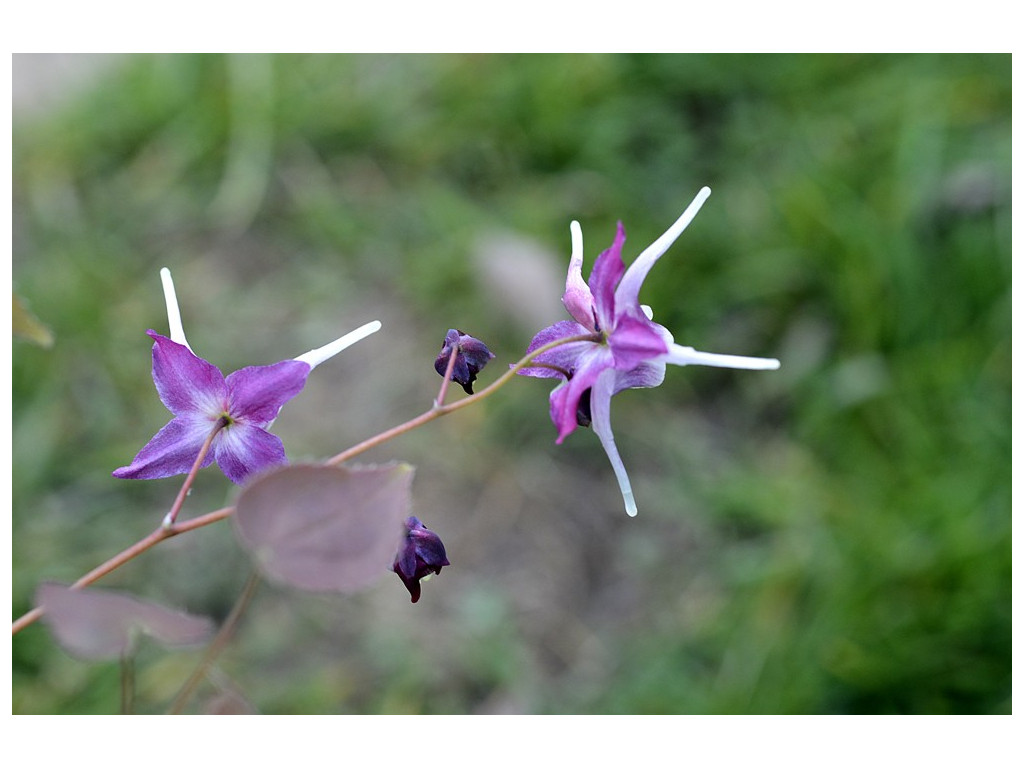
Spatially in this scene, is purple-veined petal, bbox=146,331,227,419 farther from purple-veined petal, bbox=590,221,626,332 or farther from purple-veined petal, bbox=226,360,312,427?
purple-veined petal, bbox=590,221,626,332

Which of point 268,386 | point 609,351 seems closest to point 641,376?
point 609,351

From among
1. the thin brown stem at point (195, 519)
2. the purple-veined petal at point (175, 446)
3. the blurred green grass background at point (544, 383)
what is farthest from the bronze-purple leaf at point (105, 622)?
the blurred green grass background at point (544, 383)

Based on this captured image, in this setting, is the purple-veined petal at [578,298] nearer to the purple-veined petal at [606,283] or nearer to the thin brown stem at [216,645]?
the purple-veined petal at [606,283]

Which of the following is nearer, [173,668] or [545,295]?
[173,668]

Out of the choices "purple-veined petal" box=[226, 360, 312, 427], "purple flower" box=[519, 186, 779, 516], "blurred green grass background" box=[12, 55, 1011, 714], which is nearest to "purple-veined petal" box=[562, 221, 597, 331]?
"purple flower" box=[519, 186, 779, 516]
